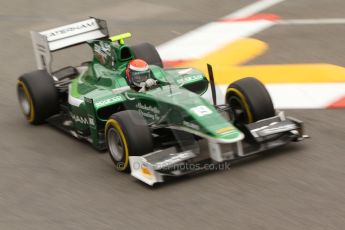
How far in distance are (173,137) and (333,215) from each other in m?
2.17

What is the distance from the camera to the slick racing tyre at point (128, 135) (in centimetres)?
793

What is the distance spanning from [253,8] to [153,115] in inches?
257

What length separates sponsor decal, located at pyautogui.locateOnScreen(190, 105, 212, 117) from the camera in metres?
8.00

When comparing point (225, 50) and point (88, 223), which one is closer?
point (88, 223)

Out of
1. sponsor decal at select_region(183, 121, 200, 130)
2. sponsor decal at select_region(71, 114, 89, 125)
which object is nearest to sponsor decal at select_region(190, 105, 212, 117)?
sponsor decal at select_region(183, 121, 200, 130)

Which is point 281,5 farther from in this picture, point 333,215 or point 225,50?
point 333,215

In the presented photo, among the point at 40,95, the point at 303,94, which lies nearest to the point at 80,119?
the point at 40,95

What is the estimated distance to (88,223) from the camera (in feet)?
23.6

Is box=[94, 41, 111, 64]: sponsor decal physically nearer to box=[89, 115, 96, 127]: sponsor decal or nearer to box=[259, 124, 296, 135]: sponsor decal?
box=[89, 115, 96, 127]: sponsor decal

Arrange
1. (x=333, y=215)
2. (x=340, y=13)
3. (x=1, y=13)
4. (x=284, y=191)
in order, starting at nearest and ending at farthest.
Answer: (x=333, y=215) → (x=284, y=191) → (x=340, y=13) → (x=1, y=13)

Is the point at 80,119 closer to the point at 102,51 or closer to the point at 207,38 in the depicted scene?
the point at 102,51

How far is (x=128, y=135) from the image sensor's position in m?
7.93

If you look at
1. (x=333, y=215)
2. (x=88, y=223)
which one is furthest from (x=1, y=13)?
(x=333, y=215)

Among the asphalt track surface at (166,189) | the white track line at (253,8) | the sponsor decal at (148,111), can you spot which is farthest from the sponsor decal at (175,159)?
the white track line at (253,8)
